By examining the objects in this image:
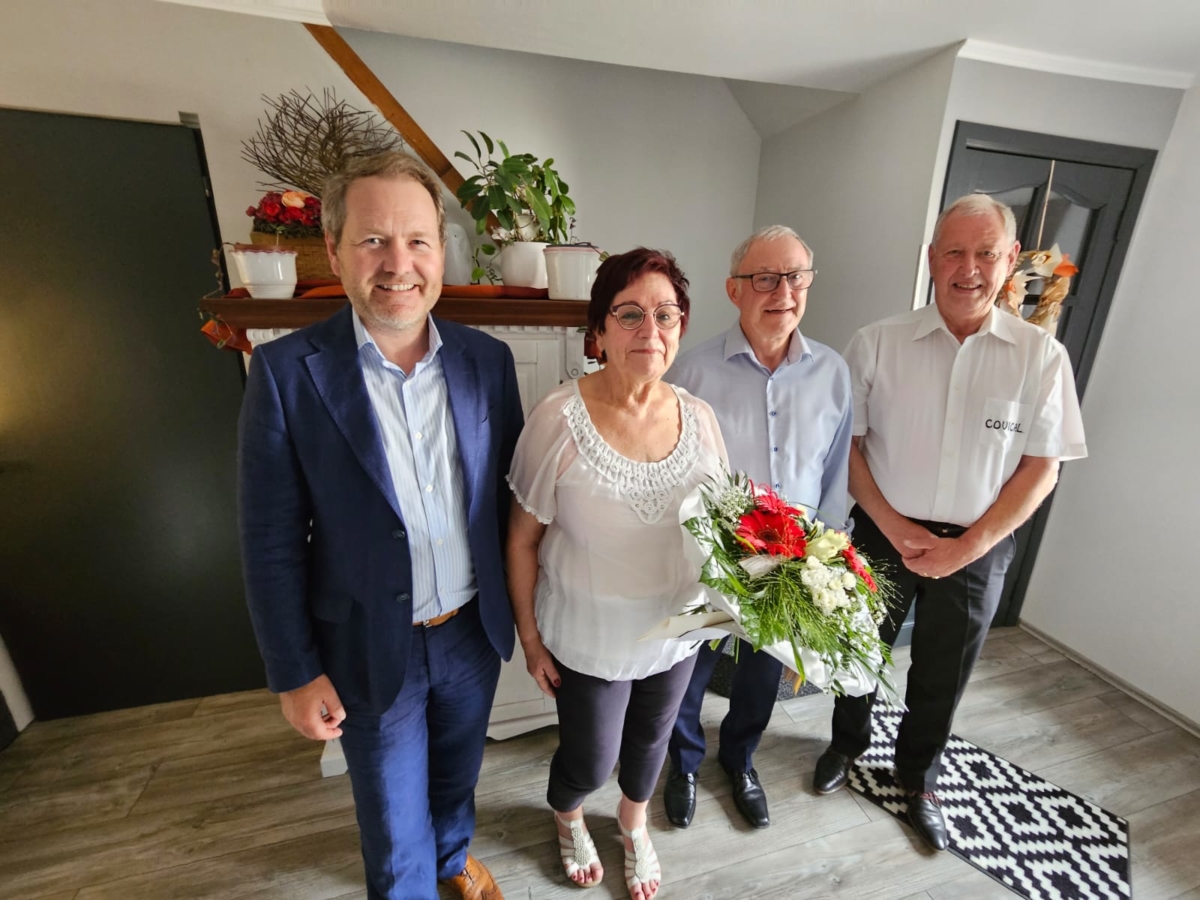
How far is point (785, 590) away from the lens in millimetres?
915

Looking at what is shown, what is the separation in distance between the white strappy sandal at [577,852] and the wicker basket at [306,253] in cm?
177

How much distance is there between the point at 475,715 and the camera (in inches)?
48.9

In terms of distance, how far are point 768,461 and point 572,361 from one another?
69 centimetres

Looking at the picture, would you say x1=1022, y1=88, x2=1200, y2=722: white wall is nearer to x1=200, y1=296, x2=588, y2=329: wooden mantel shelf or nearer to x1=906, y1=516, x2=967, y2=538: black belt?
x1=906, y1=516, x2=967, y2=538: black belt

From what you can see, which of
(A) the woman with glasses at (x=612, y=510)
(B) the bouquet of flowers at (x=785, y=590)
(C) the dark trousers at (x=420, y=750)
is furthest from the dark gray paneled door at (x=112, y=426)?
(B) the bouquet of flowers at (x=785, y=590)

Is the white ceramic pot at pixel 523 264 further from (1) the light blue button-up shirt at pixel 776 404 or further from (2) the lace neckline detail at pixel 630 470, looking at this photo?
(2) the lace neckline detail at pixel 630 470

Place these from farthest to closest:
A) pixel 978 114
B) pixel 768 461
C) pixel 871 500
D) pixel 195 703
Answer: pixel 195 703 < pixel 978 114 < pixel 871 500 < pixel 768 461

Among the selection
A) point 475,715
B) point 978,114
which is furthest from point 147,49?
point 978,114

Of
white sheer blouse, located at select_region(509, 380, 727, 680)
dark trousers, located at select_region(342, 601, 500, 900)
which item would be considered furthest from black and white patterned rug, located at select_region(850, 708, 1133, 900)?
dark trousers, located at select_region(342, 601, 500, 900)

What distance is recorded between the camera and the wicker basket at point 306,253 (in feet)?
4.72

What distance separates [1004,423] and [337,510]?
1.71 meters

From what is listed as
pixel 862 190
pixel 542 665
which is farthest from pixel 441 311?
pixel 862 190

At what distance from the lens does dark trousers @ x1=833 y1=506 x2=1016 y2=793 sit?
1540 mm

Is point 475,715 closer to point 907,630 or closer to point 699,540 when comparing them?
point 699,540
